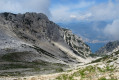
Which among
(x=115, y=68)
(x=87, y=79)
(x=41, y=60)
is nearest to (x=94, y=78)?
(x=87, y=79)

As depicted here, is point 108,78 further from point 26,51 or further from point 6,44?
point 6,44

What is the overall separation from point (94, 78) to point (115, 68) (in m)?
5.56

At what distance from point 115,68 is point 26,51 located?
147 meters

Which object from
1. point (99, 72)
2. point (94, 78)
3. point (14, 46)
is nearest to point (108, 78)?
point (94, 78)

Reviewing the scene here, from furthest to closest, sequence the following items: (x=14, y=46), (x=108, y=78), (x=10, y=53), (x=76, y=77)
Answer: (x=14, y=46), (x=10, y=53), (x=76, y=77), (x=108, y=78)

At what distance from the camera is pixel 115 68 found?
3397cm

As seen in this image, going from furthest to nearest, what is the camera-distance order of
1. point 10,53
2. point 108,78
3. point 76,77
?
1. point 10,53
2. point 76,77
3. point 108,78

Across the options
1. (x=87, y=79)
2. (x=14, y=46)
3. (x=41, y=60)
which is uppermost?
(x=14, y=46)

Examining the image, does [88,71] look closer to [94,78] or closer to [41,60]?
[94,78]

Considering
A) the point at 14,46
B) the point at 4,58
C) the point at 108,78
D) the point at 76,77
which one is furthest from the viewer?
the point at 14,46

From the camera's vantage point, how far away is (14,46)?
614 ft

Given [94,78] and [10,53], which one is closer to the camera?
[94,78]

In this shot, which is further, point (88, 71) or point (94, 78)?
point (88, 71)

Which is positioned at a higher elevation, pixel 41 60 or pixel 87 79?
pixel 41 60
